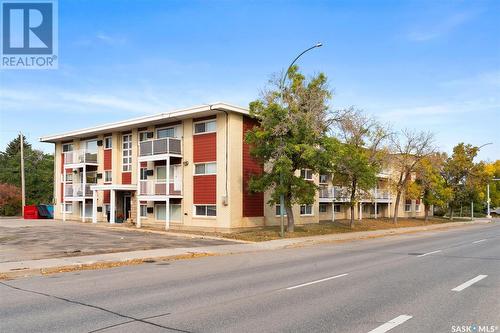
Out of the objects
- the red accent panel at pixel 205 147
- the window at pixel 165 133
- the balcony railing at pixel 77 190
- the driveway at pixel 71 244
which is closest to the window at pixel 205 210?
the red accent panel at pixel 205 147

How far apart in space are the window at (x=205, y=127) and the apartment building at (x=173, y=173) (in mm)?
66

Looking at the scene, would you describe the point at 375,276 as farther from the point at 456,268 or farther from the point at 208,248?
the point at 208,248

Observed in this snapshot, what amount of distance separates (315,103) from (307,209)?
453 inches

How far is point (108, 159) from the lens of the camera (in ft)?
122

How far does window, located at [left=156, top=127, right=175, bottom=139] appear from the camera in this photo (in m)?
32.2

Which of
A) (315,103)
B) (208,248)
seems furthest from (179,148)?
(208,248)

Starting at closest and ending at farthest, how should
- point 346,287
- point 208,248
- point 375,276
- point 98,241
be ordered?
point 346,287 → point 375,276 → point 208,248 → point 98,241

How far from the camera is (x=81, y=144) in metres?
40.3

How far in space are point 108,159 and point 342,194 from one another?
1905cm

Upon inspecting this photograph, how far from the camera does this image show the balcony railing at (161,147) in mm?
30516

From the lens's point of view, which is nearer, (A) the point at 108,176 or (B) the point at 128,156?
(B) the point at 128,156

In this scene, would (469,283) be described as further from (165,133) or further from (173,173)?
(165,133)

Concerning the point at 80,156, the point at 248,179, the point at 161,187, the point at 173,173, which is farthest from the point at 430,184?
the point at 80,156

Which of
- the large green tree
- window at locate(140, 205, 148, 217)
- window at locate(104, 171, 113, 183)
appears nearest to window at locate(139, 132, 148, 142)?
window at locate(104, 171, 113, 183)
